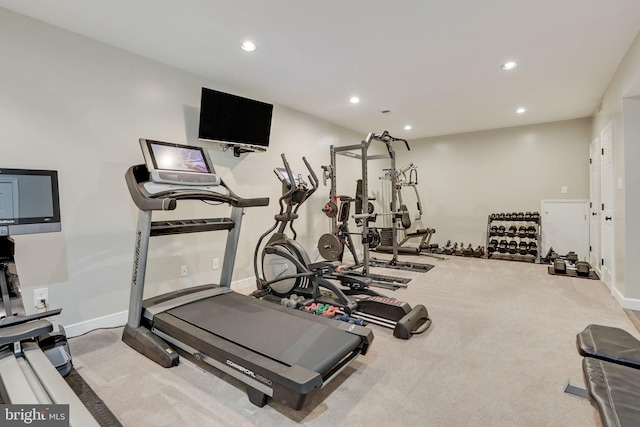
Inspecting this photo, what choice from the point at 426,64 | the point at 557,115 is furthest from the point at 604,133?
the point at 426,64

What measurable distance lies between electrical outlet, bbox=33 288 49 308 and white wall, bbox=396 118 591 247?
6.69 meters

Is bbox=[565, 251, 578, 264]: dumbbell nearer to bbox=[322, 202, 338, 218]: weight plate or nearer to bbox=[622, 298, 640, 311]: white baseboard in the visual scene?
bbox=[622, 298, 640, 311]: white baseboard

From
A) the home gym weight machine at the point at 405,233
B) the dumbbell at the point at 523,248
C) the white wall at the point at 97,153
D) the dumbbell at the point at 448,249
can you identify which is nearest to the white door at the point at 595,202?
the dumbbell at the point at 523,248

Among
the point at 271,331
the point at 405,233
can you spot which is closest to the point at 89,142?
the point at 271,331

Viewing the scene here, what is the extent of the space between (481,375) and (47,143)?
372cm

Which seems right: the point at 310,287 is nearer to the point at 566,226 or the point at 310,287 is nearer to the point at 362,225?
the point at 362,225

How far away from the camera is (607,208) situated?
403 centimetres

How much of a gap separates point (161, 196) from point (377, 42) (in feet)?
7.51

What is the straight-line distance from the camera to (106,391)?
1.90m

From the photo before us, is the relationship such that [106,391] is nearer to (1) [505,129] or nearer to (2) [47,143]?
(2) [47,143]

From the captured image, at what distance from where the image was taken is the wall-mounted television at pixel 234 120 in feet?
11.3

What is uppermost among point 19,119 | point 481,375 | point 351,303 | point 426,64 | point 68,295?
point 426,64

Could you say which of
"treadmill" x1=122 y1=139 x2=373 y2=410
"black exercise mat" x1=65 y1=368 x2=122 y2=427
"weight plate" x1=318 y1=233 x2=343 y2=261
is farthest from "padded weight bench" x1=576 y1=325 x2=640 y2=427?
"weight plate" x1=318 y1=233 x2=343 y2=261

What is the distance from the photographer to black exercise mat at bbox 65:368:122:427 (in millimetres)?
1568
